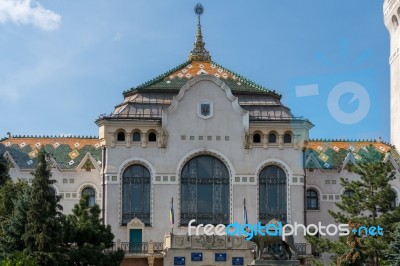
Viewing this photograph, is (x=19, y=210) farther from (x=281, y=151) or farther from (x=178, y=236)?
(x=281, y=151)

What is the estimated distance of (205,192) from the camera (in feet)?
222

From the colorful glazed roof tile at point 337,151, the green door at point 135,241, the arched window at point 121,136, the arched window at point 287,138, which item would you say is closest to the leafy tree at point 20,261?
the green door at point 135,241

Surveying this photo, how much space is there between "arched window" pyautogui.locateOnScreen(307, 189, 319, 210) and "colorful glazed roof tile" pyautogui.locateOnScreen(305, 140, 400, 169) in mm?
2104

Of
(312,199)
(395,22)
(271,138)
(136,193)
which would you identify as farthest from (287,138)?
(395,22)

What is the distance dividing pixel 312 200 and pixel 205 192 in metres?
9.72

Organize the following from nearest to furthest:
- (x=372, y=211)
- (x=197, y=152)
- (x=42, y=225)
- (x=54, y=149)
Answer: (x=42, y=225), (x=372, y=211), (x=197, y=152), (x=54, y=149)

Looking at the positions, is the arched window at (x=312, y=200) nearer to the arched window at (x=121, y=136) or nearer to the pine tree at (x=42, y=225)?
the arched window at (x=121, y=136)

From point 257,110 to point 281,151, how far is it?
3.75 meters

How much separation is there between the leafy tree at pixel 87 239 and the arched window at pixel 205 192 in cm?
946

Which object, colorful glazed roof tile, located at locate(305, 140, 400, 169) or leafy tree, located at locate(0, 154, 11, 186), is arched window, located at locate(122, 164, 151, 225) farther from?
colorful glazed roof tile, located at locate(305, 140, 400, 169)

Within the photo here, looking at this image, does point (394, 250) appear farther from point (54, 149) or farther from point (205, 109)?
point (54, 149)

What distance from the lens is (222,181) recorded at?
222 feet

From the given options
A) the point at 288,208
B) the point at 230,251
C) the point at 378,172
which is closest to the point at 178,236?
the point at 230,251

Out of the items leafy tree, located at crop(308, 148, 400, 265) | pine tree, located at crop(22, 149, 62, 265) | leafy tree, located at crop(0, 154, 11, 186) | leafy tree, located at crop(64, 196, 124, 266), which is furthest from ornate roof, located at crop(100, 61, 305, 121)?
pine tree, located at crop(22, 149, 62, 265)
